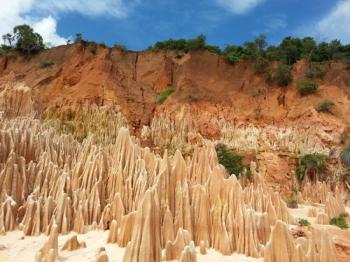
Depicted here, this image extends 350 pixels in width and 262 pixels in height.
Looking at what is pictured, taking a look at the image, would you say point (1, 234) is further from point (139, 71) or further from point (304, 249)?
point (139, 71)

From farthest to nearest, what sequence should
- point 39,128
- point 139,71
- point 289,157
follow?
point 139,71 < point 289,157 < point 39,128

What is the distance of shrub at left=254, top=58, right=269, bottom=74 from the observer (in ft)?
112

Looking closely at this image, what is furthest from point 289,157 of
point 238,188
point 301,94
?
point 238,188

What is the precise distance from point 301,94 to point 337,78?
382cm

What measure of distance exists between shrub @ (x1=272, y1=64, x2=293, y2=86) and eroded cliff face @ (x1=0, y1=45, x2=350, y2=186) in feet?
1.99

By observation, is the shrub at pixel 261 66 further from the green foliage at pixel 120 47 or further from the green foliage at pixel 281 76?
the green foliage at pixel 120 47

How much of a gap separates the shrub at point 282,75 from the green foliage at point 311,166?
9319 mm

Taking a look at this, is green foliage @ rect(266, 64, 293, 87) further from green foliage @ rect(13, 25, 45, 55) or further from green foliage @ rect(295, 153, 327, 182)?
green foliage @ rect(13, 25, 45, 55)

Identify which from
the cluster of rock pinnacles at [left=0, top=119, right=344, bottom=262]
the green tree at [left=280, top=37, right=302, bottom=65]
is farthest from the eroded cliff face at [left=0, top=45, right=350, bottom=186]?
the cluster of rock pinnacles at [left=0, top=119, right=344, bottom=262]

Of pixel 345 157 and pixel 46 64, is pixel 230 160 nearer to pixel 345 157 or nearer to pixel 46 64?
pixel 345 157

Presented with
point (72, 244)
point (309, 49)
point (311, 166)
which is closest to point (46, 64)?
point (311, 166)

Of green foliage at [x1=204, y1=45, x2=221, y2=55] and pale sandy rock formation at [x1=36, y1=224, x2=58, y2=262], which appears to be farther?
green foliage at [x1=204, y1=45, x2=221, y2=55]

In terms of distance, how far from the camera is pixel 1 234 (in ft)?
40.0

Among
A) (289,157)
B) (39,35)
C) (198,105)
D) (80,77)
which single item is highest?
(39,35)
